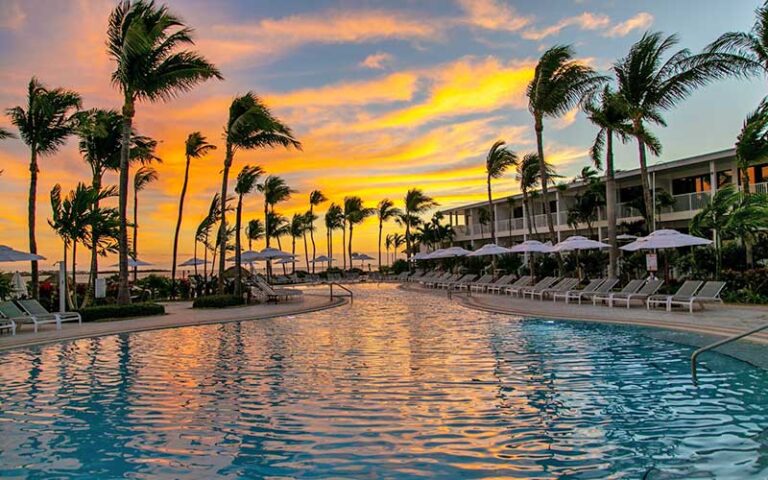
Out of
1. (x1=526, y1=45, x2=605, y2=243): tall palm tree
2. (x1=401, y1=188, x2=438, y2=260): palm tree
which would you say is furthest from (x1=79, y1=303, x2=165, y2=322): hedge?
(x1=401, y1=188, x2=438, y2=260): palm tree

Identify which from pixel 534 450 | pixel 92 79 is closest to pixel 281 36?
pixel 92 79

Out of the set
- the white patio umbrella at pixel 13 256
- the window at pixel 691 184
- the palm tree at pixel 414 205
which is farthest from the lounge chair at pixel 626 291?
the palm tree at pixel 414 205

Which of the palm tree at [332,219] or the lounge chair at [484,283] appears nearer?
the lounge chair at [484,283]

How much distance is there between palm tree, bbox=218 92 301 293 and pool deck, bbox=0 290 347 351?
3899 millimetres

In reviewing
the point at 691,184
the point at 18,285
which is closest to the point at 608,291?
the point at 691,184

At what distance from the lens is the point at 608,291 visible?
16656 mm

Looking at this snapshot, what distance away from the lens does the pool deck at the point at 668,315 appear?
34.4 ft

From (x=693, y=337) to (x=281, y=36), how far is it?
541 inches

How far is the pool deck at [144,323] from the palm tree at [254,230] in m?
29.1

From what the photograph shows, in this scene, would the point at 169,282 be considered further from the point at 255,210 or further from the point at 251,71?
the point at 255,210

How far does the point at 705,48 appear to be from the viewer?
1717 centimetres

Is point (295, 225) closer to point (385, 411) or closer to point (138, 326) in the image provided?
point (138, 326)

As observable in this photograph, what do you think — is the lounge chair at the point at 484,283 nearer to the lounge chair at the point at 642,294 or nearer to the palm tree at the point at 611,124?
the palm tree at the point at 611,124

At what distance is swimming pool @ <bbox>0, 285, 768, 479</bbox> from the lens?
14.5ft
